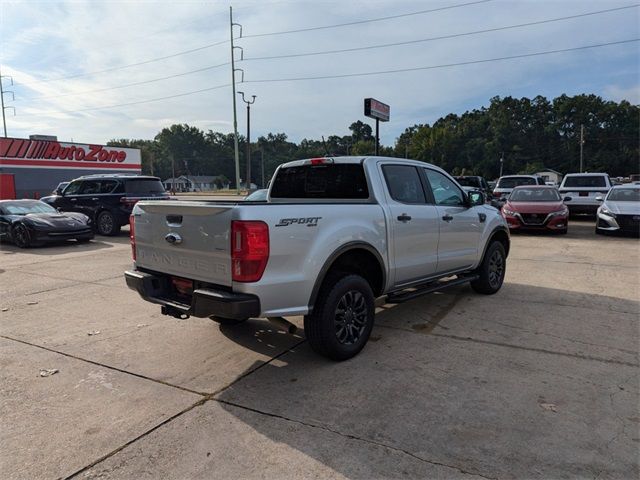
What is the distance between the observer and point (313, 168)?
515 cm

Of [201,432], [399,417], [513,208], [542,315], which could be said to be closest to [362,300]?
[399,417]

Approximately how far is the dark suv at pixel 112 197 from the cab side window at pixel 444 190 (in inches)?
406

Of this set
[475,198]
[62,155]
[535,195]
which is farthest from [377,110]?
[62,155]

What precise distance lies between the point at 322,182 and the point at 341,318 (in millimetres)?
1714

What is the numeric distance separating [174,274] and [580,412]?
3.36 metres

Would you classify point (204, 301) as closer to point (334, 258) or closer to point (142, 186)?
point (334, 258)

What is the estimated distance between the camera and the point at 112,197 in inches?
541

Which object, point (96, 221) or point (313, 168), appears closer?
point (313, 168)

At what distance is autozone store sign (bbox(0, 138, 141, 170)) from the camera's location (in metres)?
30.0

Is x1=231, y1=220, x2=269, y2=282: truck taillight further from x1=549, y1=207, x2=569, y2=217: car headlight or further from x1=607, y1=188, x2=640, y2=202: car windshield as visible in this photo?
x1=607, y1=188, x2=640, y2=202: car windshield

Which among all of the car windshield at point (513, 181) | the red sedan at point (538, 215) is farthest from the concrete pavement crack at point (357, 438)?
the car windshield at point (513, 181)

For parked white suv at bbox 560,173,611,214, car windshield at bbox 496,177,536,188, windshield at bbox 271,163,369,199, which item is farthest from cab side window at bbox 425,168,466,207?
car windshield at bbox 496,177,536,188

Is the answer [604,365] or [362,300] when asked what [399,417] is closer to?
[362,300]

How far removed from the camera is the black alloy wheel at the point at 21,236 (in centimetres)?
1120
